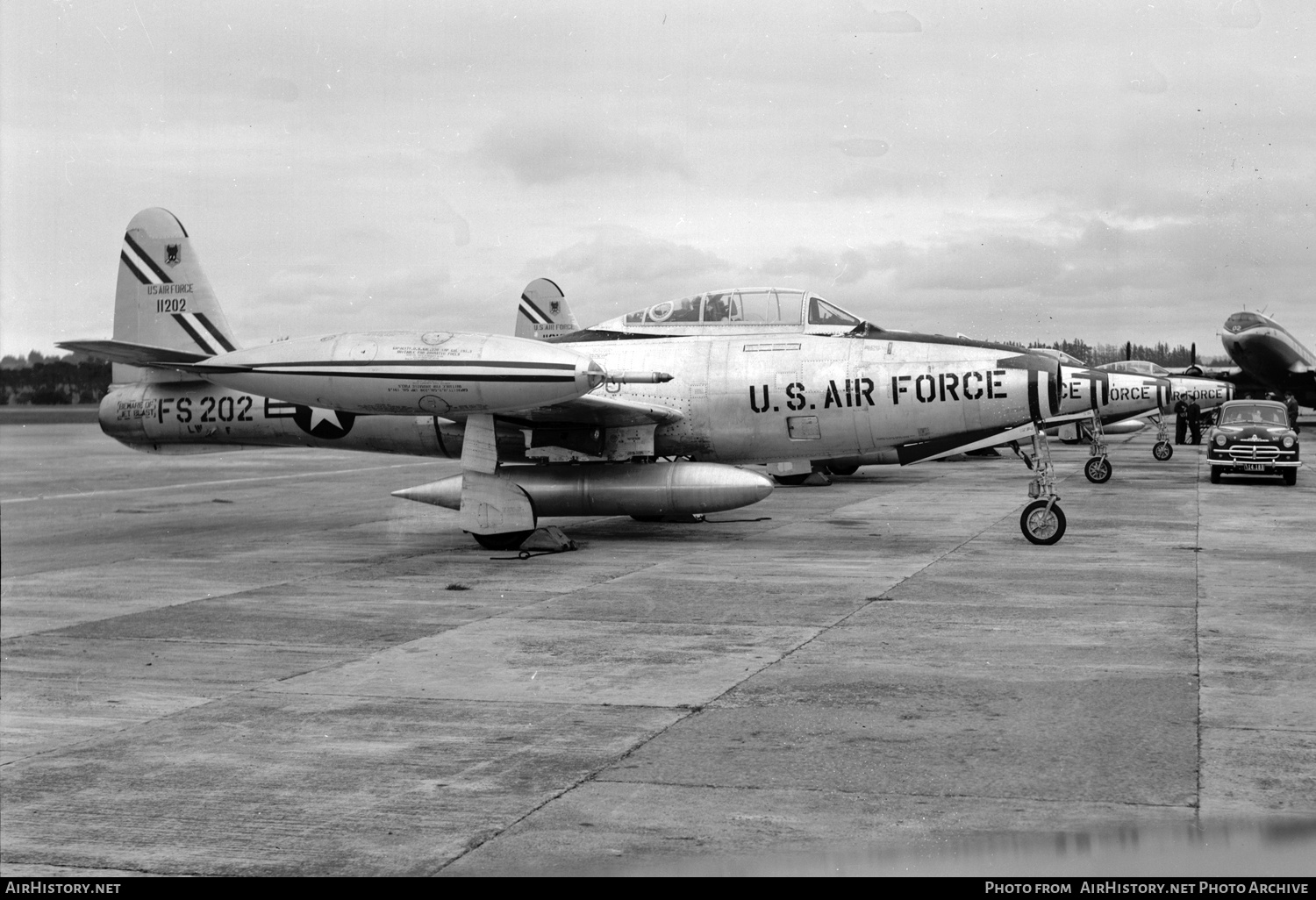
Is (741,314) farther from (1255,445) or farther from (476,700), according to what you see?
(1255,445)

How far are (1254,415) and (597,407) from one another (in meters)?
17.0

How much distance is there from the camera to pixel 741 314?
53.4 ft

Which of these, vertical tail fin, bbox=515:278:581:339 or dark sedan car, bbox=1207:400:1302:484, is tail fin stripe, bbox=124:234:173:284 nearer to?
vertical tail fin, bbox=515:278:581:339

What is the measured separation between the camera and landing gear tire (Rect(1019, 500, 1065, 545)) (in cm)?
1503

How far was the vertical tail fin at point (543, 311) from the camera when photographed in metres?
29.0

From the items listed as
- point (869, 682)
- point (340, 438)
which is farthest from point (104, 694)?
point (340, 438)

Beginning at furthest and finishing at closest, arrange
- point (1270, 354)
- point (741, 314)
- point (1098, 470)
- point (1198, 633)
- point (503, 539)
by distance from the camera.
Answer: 1. point (1270, 354)
2. point (1098, 470)
3. point (741, 314)
4. point (503, 539)
5. point (1198, 633)

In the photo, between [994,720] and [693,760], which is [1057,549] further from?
[693,760]

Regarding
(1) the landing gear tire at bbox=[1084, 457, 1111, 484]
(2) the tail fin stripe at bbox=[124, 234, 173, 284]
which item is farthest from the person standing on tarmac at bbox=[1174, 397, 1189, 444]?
(2) the tail fin stripe at bbox=[124, 234, 173, 284]

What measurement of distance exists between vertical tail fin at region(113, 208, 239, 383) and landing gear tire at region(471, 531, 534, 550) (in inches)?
220

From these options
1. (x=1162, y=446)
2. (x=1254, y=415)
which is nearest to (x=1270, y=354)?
(x=1162, y=446)

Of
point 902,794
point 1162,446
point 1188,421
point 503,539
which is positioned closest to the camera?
point 902,794

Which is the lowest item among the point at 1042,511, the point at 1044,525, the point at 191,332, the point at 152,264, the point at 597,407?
the point at 1044,525

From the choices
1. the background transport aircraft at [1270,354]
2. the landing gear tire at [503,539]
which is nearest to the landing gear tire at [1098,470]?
the landing gear tire at [503,539]
